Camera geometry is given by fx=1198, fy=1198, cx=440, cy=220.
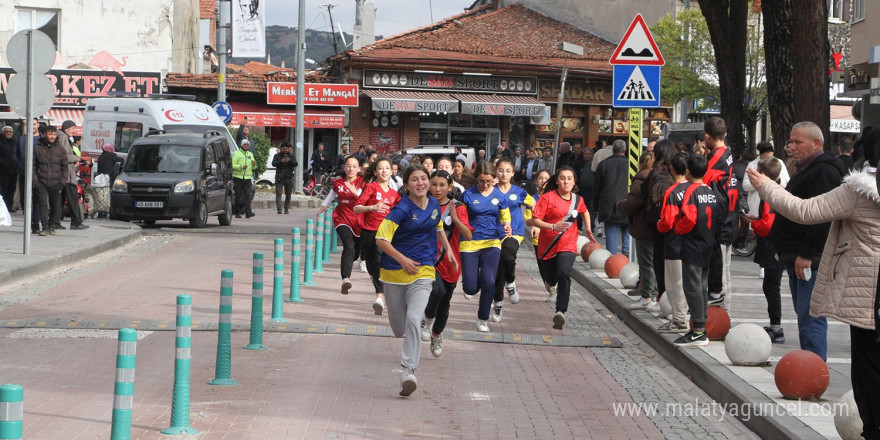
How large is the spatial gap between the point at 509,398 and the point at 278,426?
1.93m

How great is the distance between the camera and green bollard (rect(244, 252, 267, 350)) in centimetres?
964

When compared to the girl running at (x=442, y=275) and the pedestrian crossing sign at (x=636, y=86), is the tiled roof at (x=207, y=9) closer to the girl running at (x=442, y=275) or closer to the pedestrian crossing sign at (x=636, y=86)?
the pedestrian crossing sign at (x=636, y=86)

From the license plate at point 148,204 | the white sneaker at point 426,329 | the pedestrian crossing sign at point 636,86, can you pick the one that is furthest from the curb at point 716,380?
the license plate at point 148,204

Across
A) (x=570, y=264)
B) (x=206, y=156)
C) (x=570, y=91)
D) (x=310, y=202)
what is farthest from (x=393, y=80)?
(x=570, y=264)

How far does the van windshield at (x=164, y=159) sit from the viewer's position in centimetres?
2569

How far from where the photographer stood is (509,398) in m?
8.48

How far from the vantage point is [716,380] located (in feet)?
28.9

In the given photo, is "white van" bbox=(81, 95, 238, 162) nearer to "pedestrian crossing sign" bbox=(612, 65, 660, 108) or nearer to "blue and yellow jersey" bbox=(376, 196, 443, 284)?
"pedestrian crossing sign" bbox=(612, 65, 660, 108)

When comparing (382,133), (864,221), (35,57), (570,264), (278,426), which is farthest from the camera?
(382,133)

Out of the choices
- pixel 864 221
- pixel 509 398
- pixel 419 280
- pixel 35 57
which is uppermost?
pixel 35 57

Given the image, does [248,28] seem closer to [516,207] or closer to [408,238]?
[516,207]

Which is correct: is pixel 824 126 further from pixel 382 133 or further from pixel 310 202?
pixel 382 133

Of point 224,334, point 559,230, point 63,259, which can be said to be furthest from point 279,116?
point 224,334

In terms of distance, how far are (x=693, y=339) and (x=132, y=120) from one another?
69.0 feet
